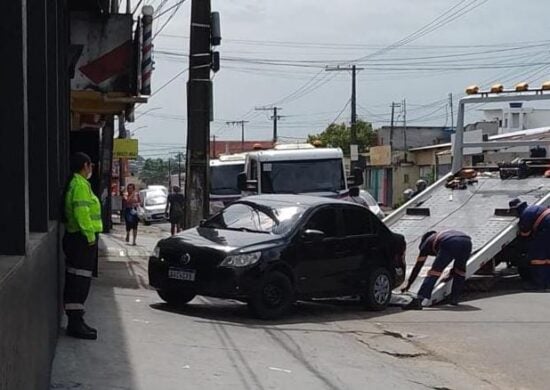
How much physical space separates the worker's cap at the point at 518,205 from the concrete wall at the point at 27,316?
977 cm

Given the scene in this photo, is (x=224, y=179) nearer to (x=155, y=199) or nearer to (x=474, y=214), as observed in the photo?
(x=474, y=214)

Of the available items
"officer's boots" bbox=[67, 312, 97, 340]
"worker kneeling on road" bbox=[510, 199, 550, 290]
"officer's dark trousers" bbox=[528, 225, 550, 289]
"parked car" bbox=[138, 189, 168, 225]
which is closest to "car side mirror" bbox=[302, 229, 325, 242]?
"officer's boots" bbox=[67, 312, 97, 340]

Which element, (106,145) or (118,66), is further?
(106,145)

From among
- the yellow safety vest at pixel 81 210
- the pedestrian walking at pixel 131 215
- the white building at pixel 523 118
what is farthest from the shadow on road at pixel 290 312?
the white building at pixel 523 118

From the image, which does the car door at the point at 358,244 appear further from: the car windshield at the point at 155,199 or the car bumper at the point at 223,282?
the car windshield at the point at 155,199

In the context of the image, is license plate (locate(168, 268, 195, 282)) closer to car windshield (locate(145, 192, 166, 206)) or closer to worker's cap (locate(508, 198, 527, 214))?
worker's cap (locate(508, 198, 527, 214))

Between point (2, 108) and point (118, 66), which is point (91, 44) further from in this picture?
point (2, 108)

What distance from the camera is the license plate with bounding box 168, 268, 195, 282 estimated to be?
11516 millimetres

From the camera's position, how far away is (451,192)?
1733cm

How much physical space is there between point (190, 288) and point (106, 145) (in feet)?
61.4

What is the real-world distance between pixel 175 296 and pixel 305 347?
2.73 metres

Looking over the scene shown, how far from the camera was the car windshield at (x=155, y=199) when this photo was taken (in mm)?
47719

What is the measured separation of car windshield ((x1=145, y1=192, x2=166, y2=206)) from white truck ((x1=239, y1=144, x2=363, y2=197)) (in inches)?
1079

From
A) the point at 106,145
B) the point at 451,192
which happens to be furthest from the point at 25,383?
the point at 106,145
